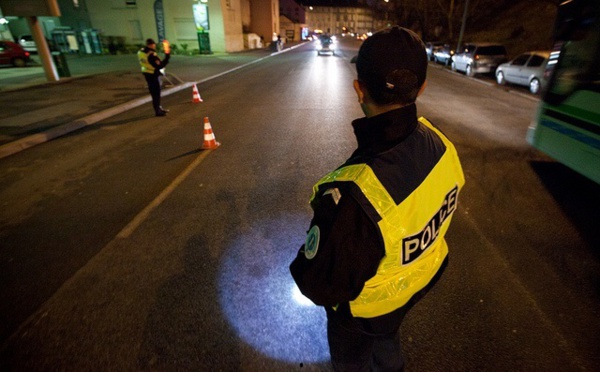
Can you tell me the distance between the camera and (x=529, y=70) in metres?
12.5

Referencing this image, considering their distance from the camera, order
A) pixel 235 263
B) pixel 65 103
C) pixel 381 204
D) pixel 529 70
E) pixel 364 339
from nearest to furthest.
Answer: pixel 381 204 < pixel 364 339 < pixel 235 263 < pixel 65 103 < pixel 529 70

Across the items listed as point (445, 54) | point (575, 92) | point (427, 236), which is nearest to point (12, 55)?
point (427, 236)

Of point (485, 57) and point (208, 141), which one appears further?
point (485, 57)

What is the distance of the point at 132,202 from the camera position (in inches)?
175

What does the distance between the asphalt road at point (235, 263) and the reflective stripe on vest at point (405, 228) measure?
1086 millimetres

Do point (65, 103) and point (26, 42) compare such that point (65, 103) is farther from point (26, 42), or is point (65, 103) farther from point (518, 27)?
point (518, 27)

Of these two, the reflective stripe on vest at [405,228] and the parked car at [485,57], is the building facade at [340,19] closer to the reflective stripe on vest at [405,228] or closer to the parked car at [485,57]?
the parked car at [485,57]

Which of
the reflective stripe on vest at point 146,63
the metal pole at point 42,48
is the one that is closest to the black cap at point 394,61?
the reflective stripe on vest at point 146,63

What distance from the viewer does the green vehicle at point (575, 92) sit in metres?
4.22

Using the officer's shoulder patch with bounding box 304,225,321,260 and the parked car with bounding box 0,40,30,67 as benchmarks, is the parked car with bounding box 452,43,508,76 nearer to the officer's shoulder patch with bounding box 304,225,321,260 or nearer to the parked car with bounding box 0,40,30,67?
the officer's shoulder patch with bounding box 304,225,321,260

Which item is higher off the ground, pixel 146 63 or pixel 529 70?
pixel 146 63

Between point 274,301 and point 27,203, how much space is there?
413cm

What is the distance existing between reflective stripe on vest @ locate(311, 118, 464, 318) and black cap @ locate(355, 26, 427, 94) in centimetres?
36

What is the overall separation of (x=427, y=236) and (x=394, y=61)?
30.1 inches
